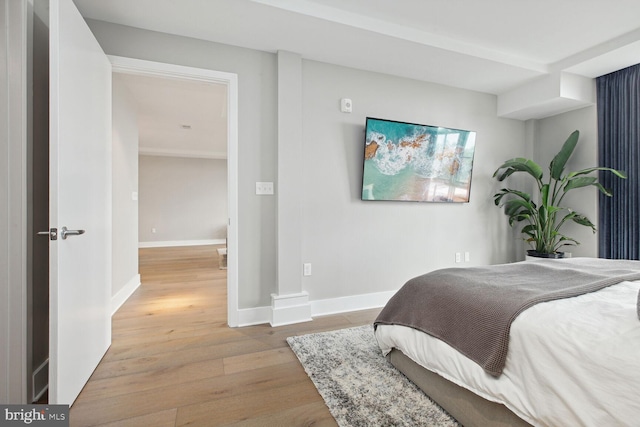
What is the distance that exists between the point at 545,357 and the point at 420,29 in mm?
2535

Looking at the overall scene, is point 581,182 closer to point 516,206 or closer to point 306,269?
point 516,206

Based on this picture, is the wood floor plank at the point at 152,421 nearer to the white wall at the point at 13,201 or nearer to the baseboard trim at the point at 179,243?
the white wall at the point at 13,201

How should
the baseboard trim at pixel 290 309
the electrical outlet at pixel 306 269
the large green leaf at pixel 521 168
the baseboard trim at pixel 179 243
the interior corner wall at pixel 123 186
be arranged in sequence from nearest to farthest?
the baseboard trim at pixel 290 309, the electrical outlet at pixel 306 269, the interior corner wall at pixel 123 186, the large green leaf at pixel 521 168, the baseboard trim at pixel 179 243

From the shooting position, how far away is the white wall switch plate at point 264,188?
2.60m

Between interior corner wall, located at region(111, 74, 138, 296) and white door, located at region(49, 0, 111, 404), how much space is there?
1.14 meters

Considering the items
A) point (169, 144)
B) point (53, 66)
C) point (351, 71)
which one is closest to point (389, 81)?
point (351, 71)

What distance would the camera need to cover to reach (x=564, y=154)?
10.8 feet

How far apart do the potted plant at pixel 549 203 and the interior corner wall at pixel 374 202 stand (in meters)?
0.21

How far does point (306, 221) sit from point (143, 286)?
8.33 ft

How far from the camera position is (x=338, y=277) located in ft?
9.52

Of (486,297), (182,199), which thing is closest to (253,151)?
(486,297)

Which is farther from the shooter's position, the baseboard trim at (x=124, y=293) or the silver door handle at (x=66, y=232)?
the baseboard trim at (x=124, y=293)

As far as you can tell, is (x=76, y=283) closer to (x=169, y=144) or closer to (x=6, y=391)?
(x=6, y=391)

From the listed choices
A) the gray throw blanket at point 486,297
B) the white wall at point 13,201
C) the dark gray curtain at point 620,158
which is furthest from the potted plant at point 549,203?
the white wall at point 13,201
